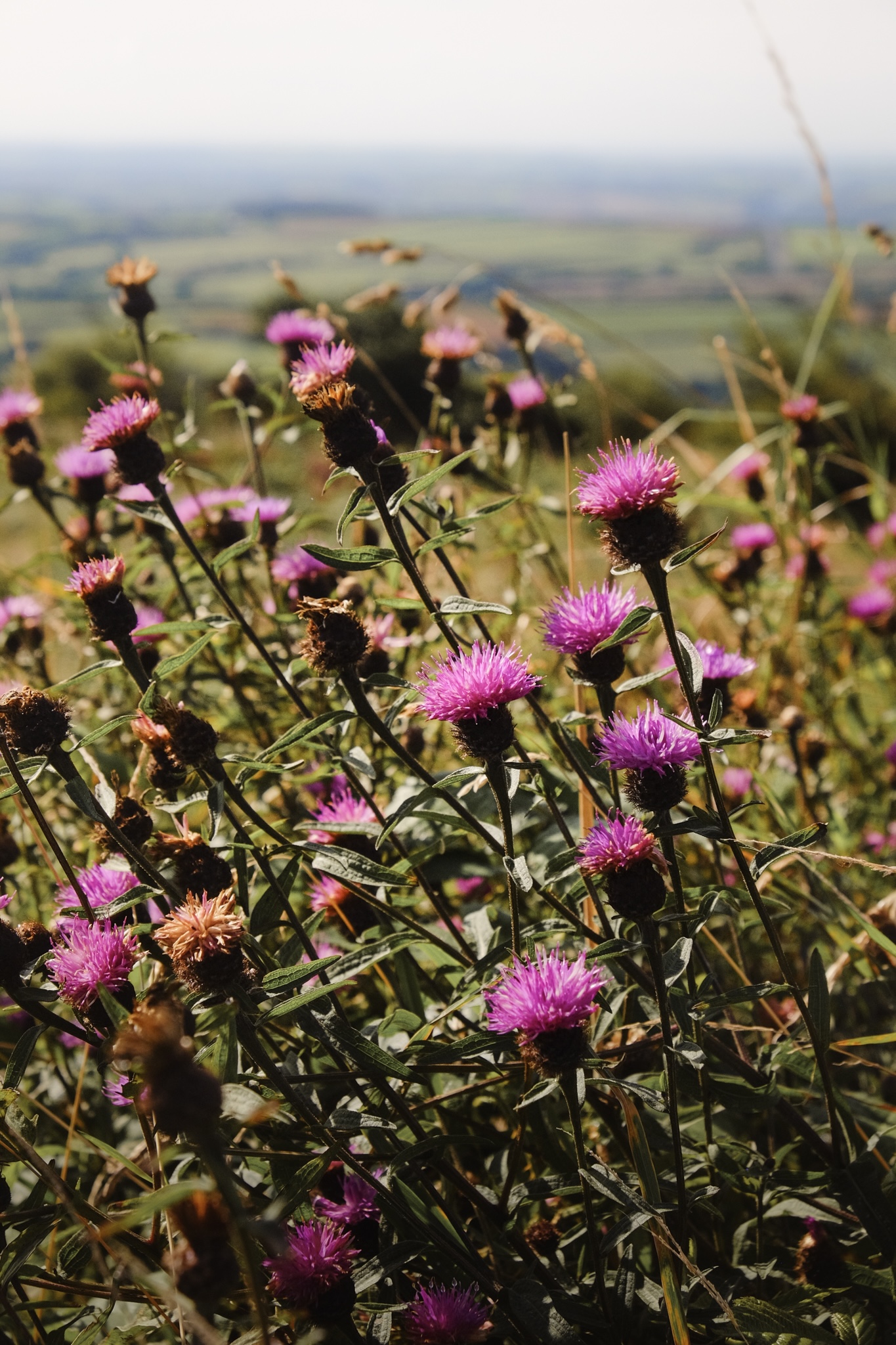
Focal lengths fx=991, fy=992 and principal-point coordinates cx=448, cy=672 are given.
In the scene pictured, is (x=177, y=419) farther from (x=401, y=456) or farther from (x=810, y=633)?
(x=810, y=633)

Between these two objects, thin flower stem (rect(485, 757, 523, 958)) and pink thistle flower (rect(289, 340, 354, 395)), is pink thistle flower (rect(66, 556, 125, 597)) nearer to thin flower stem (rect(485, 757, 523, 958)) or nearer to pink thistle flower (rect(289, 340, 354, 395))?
pink thistle flower (rect(289, 340, 354, 395))

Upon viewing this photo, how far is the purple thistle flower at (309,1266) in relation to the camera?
1071 millimetres

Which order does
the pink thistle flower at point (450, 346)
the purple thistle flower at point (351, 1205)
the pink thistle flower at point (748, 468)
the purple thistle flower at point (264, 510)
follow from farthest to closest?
the pink thistle flower at point (748, 468) → the pink thistle flower at point (450, 346) → the purple thistle flower at point (264, 510) → the purple thistle flower at point (351, 1205)

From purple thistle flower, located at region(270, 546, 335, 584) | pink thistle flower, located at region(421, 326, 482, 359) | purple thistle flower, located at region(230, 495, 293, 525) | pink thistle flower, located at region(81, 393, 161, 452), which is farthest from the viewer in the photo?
pink thistle flower, located at region(421, 326, 482, 359)

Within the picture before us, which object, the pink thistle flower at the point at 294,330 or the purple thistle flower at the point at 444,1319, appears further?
the pink thistle flower at the point at 294,330

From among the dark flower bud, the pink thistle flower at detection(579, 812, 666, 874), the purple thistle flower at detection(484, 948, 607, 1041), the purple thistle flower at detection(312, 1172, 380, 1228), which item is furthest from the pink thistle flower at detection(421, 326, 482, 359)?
the purple thistle flower at detection(312, 1172, 380, 1228)

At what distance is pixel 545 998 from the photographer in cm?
105

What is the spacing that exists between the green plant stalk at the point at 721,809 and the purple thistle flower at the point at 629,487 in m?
0.07

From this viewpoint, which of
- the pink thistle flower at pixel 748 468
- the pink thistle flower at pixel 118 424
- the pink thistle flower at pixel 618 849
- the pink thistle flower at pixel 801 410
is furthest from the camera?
the pink thistle flower at pixel 748 468

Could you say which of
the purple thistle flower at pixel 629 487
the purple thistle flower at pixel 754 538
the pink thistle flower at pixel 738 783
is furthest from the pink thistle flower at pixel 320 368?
the purple thistle flower at pixel 754 538

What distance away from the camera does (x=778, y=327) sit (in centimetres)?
2627

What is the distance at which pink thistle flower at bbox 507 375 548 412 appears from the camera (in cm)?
267

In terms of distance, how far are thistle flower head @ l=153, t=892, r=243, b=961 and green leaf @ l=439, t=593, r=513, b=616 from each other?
0.41 metres

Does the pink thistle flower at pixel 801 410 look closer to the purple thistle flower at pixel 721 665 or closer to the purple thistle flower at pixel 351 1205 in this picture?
the purple thistle flower at pixel 721 665
